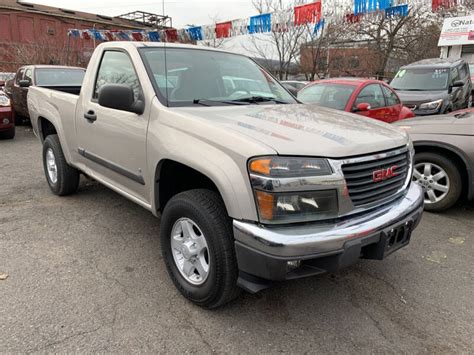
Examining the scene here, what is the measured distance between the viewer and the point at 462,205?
485 cm

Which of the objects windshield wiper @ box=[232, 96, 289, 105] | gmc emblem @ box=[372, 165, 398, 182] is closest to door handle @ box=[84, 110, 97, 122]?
windshield wiper @ box=[232, 96, 289, 105]

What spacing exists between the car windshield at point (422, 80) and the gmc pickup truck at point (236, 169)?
809cm

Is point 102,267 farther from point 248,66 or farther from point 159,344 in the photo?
point 248,66

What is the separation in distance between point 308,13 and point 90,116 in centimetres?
1047

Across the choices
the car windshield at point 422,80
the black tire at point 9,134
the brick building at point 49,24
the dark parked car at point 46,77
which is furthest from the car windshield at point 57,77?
the brick building at point 49,24

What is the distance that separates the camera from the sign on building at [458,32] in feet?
54.3

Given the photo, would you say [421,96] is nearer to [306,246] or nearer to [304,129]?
[304,129]

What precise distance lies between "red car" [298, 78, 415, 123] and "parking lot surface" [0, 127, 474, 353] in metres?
3.28

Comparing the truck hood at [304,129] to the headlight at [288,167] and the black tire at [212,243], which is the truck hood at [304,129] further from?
the black tire at [212,243]

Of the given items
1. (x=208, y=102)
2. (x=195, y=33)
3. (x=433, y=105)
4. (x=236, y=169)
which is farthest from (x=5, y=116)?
(x=433, y=105)

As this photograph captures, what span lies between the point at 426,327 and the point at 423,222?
6.45 ft

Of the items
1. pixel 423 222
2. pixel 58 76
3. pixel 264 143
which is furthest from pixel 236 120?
pixel 58 76

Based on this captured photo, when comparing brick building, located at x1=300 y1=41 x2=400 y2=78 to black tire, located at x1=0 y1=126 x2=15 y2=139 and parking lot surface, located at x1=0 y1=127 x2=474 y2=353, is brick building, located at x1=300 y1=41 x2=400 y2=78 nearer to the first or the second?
black tire, located at x1=0 y1=126 x2=15 y2=139

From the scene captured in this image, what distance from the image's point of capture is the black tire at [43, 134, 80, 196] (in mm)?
4570
